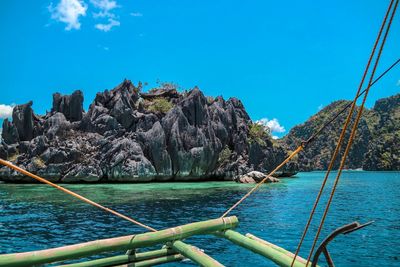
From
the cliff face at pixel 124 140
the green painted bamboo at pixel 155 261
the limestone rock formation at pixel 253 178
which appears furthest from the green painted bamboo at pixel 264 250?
the cliff face at pixel 124 140

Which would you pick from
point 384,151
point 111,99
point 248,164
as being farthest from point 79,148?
point 384,151

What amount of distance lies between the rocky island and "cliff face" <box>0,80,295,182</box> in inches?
7.2

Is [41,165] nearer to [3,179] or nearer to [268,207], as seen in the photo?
[3,179]

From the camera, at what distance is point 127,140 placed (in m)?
65.9

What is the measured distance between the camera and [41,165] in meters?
62.8

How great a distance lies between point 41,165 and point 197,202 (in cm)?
4231

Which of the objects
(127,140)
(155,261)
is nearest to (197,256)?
(155,261)

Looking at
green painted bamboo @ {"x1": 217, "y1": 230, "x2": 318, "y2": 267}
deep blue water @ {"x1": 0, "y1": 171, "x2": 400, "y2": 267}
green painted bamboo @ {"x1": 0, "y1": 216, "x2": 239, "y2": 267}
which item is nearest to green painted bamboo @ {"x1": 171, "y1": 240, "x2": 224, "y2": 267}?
green painted bamboo @ {"x1": 0, "y1": 216, "x2": 239, "y2": 267}

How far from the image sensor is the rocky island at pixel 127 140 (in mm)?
63219

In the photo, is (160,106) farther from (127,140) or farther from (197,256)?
(197,256)

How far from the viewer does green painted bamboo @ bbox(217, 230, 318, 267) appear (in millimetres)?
6547

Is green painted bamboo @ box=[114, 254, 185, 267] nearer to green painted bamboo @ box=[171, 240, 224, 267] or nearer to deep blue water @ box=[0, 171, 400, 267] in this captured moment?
green painted bamboo @ box=[171, 240, 224, 267]

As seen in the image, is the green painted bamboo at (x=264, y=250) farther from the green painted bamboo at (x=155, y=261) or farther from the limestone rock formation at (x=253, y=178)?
the limestone rock formation at (x=253, y=178)

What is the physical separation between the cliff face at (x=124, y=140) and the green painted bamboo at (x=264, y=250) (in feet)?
184
